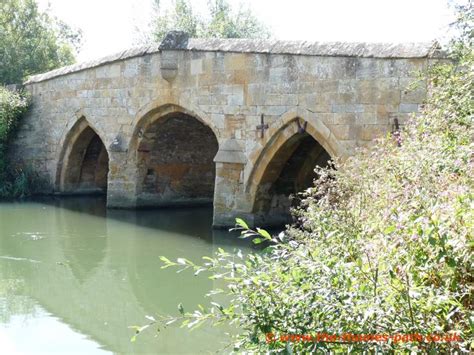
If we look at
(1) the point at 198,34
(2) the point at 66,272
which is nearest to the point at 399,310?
(2) the point at 66,272

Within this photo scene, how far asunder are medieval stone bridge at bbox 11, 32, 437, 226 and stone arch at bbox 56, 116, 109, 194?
0.02 meters

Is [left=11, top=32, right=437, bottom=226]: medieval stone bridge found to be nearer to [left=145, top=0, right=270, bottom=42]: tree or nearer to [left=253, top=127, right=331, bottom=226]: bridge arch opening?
[left=253, top=127, right=331, bottom=226]: bridge arch opening

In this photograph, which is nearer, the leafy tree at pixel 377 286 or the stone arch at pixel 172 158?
the leafy tree at pixel 377 286

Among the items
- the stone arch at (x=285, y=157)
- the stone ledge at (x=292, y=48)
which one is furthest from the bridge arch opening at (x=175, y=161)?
the stone arch at (x=285, y=157)

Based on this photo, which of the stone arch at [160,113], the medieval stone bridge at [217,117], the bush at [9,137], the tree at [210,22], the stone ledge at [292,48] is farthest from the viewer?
the tree at [210,22]

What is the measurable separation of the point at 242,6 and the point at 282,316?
78.1 feet

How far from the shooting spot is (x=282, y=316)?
320 centimetres

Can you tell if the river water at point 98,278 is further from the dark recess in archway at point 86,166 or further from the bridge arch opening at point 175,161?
the dark recess in archway at point 86,166

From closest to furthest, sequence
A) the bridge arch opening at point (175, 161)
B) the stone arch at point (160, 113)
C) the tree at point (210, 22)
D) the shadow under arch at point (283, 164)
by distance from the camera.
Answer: the shadow under arch at point (283, 164)
the stone arch at point (160, 113)
the bridge arch opening at point (175, 161)
the tree at point (210, 22)

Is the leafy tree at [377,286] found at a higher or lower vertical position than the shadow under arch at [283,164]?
lower

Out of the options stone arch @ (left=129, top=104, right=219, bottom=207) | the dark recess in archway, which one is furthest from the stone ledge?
the dark recess in archway

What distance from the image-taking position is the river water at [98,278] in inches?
209

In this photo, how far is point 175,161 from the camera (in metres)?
13.2

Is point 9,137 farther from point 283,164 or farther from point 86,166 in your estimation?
point 283,164
